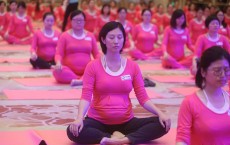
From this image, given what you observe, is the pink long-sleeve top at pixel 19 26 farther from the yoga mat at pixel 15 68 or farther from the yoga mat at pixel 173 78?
the yoga mat at pixel 173 78

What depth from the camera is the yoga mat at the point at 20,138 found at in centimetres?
390

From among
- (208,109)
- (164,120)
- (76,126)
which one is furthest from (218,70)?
(76,126)

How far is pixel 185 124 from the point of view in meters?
2.75

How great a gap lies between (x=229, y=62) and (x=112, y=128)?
1397 millimetres

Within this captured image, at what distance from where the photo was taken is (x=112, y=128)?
3865 mm

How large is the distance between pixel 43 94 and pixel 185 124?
129 inches

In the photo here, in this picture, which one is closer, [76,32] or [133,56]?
[76,32]

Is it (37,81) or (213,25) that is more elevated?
(213,25)

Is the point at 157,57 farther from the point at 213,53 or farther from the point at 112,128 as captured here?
the point at 213,53

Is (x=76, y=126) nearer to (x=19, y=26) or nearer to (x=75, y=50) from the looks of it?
(x=75, y=50)

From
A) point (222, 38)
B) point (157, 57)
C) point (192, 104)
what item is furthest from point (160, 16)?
point (192, 104)

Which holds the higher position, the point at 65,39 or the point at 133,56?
the point at 65,39

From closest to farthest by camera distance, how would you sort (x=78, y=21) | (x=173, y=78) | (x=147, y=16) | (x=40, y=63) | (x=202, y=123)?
(x=202, y=123), (x=78, y=21), (x=173, y=78), (x=40, y=63), (x=147, y=16)

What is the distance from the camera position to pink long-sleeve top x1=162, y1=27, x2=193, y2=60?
25.8 ft
